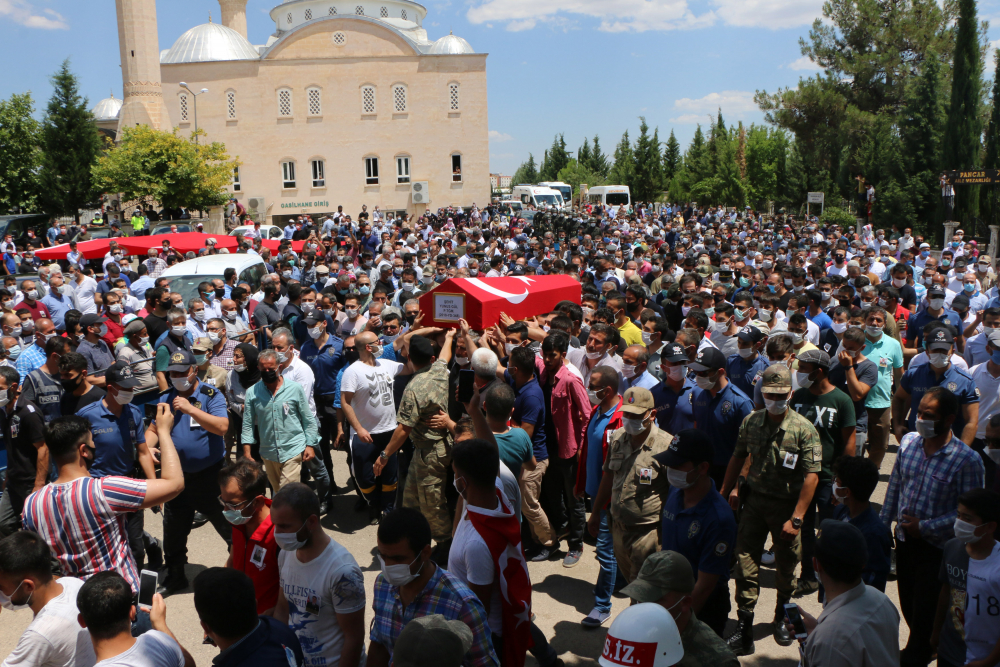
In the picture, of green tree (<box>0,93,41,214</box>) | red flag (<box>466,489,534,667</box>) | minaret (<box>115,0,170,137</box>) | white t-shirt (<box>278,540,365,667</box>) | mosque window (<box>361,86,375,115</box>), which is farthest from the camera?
mosque window (<box>361,86,375,115</box>)

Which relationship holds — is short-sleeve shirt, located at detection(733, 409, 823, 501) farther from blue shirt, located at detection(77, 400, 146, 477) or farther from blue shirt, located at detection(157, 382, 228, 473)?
blue shirt, located at detection(77, 400, 146, 477)

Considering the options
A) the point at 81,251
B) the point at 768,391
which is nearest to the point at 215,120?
the point at 81,251

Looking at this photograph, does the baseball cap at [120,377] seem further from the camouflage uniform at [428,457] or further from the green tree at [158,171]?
the green tree at [158,171]

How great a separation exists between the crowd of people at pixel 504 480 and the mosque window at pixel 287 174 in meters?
44.8

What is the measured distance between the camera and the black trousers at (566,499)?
20.3 ft

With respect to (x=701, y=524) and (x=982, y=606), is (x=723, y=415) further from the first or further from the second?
(x=982, y=606)

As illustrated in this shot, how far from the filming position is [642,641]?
7.61 feet

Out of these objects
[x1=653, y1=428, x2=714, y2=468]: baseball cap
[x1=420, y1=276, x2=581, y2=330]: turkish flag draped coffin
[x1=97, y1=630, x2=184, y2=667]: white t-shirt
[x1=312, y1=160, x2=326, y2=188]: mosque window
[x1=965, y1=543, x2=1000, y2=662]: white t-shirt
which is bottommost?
[x1=965, y1=543, x2=1000, y2=662]: white t-shirt

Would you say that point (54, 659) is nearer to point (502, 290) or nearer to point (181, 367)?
point (181, 367)

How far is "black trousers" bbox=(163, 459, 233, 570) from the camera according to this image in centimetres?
572

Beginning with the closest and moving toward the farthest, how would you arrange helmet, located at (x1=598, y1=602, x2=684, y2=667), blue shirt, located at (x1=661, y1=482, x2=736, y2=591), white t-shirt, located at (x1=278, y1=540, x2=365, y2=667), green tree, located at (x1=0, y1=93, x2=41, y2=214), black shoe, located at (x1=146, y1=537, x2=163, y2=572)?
helmet, located at (x1=598, y1=602, x2=684, y2=667), white t-shirt, located at (x1=278, y1=540, x2=365, y2=667), blue shirt, located at (x1=661, y1=482, x2=736, y2=591), black shoe, located at (x1=146, y1=537, x2=163, y2=572), green tree, located at (x1=0, y1=93, x2=41, y2=214)

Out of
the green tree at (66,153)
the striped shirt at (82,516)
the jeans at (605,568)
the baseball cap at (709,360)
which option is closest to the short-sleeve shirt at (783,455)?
the baseball cap at (709,360)

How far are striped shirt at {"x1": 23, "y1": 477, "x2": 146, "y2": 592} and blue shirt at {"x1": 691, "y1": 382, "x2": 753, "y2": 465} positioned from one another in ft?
12.5

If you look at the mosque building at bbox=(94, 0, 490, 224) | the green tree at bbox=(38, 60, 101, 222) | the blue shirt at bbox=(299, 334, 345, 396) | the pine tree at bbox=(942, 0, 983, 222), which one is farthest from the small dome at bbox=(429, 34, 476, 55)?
the blue shirt at bbox=(299, 334, 345, 396)
